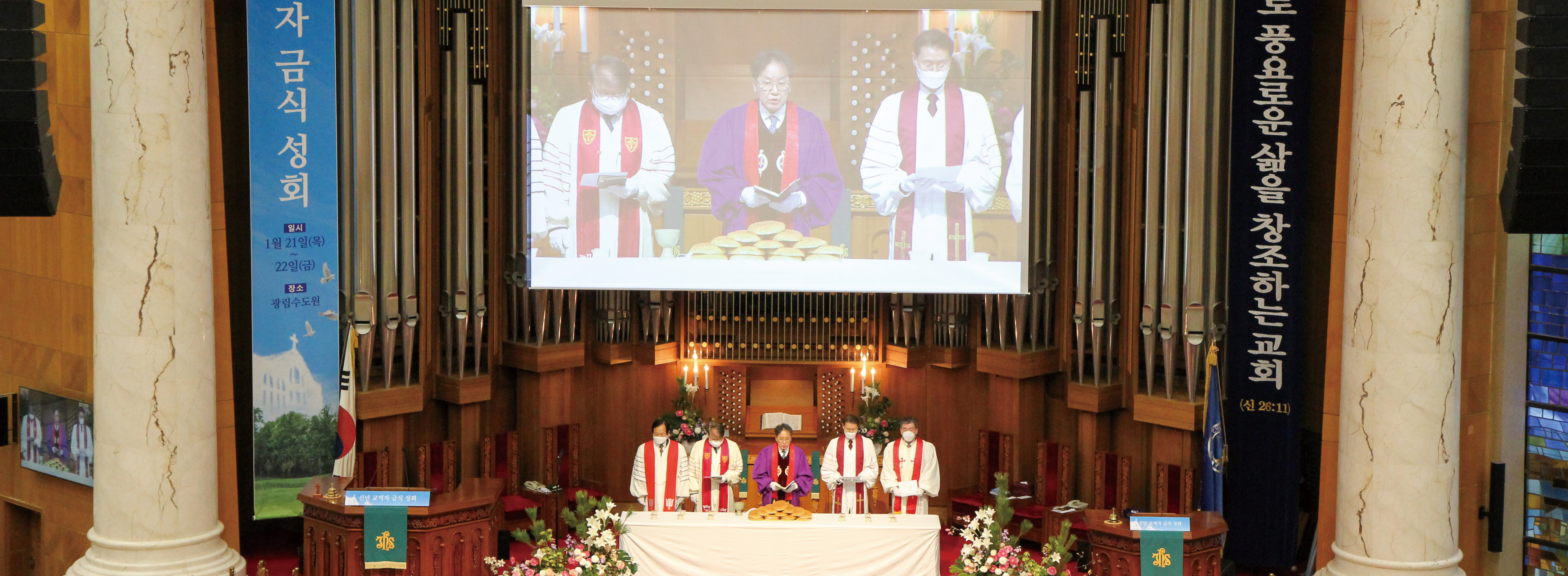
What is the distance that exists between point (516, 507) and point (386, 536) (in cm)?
235

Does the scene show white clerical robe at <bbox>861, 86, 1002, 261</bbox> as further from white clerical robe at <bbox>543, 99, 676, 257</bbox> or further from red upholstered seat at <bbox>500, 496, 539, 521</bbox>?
red upholstered seat at <bbox>500, 496, 539, 521</bbox>

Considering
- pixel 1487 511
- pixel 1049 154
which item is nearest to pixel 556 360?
pixel 1049 154

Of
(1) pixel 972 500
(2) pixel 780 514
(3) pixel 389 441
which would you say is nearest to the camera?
(2) pixel 780 514

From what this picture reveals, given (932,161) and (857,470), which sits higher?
(932,161)

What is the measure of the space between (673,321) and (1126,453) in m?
4.80

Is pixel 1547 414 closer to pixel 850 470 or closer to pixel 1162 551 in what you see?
pixel 1162 551

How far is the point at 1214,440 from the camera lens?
11.3 m

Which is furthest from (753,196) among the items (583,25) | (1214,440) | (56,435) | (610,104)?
(56,435)

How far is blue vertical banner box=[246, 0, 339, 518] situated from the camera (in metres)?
11.3

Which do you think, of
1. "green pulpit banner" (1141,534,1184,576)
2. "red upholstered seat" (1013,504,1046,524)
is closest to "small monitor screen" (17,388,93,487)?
"red upholstered seat" (1013,504,1046,524)

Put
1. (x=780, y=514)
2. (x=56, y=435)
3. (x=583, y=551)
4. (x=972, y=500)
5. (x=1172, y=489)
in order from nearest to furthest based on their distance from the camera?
(x=583, y=551) < (x=780, y=514) < (x=56, y=435) < (x=1172, y=489) < (x=972, y=500)

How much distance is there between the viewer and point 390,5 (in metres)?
11.9

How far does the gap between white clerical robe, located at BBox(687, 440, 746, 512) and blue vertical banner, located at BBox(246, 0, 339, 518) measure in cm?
323

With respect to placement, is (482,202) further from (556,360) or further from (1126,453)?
(1126,453)
